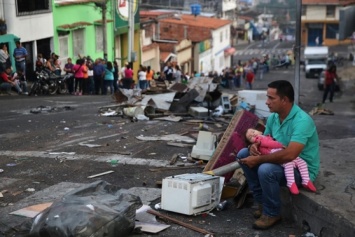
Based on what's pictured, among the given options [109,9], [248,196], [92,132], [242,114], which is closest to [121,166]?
[242,114]

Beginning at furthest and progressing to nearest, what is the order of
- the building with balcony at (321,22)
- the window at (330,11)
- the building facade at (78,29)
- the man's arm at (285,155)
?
the window at (330,11), the building with balcony at (321,22), the building facade at (78,29), the man's arm at (285,155)

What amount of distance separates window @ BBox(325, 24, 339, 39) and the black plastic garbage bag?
235ft

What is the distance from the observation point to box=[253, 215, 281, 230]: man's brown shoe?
5734 millimetres

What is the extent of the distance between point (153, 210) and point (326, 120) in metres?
10.2

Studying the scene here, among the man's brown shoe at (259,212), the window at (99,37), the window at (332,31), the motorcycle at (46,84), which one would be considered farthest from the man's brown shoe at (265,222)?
the window at (332,31)

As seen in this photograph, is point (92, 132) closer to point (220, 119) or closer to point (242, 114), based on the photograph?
point (220, 119)

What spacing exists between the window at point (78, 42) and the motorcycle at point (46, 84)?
1090 centimetres

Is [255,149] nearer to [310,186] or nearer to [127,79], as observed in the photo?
[310,186]

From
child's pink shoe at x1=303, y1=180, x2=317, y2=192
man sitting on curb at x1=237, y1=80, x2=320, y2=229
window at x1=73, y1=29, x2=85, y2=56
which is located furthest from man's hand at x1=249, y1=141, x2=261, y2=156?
window at x1=73, y1=29, x2=85, y2=56

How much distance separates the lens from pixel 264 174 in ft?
18.1

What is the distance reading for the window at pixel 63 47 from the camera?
97.5ft

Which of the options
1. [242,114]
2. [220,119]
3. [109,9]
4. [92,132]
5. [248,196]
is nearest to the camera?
[248,196]

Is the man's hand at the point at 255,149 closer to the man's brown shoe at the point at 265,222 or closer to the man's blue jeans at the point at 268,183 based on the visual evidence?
the man's blue jeans at the point at 268,183

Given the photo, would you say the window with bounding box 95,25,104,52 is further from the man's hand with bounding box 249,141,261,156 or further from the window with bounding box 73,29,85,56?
the man's hand with bounding box 249,141,261,156
